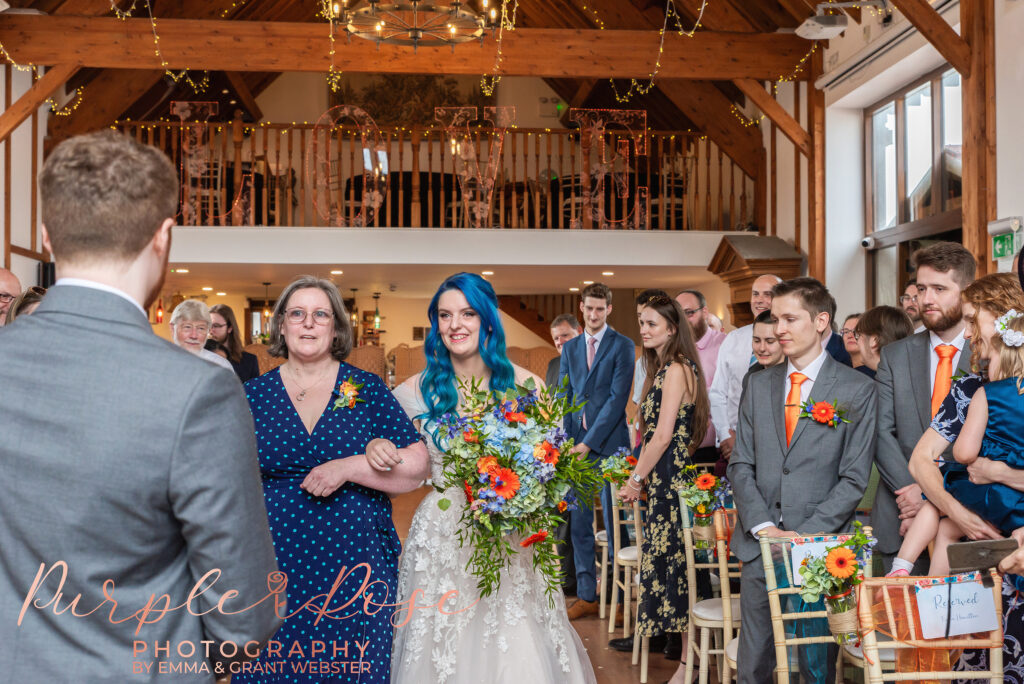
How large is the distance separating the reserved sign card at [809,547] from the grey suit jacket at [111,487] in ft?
5.35

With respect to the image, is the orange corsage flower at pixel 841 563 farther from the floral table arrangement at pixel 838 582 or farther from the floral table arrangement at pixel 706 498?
the floral table arrangement at pixel 706 498

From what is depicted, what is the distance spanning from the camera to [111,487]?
1181 mm

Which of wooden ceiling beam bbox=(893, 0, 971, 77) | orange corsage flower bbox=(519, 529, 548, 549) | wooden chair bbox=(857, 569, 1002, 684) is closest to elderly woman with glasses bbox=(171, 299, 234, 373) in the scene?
orange corsage flower bbox=(519, 529, 548, 549)

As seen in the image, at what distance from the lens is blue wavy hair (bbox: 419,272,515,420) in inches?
110

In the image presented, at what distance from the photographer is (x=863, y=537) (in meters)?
2.41

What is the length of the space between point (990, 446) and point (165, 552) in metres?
2.03

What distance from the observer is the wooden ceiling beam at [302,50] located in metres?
8.02

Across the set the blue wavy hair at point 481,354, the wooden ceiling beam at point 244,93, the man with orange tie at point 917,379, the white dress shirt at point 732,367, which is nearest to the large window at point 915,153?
the white dress shirt at point 732,367

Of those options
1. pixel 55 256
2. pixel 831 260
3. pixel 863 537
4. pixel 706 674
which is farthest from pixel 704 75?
pixel 55 256

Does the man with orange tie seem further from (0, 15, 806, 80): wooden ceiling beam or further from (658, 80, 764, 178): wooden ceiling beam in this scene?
(658, 80, 764, 178): wooden ceiling beam

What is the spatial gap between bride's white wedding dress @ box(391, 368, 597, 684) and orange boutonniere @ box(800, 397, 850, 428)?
3.18ft

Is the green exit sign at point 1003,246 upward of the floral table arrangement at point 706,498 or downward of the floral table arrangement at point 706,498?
upward

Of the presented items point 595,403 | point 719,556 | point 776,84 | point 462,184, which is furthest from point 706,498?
point 776,84

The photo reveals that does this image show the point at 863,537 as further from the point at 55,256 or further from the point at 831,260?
the point at 831,260
